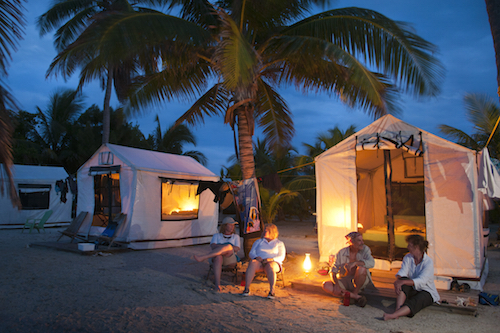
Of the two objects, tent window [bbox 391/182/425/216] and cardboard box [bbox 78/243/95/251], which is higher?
tent window [bbox 391/182/425/216]

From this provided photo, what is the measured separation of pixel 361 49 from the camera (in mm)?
5770

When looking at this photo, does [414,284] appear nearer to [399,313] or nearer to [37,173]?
[399,313]

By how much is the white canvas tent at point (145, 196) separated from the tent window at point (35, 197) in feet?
12.9

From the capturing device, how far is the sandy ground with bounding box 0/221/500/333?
3.33 m

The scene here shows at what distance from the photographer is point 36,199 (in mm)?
12969

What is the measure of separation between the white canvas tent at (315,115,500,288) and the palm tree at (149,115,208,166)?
524 inches

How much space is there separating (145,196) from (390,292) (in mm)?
6131

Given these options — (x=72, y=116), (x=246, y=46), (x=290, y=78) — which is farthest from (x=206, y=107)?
(x=72, y=116)

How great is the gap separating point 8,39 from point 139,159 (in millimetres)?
7585

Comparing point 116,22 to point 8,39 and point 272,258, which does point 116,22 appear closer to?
point 8,39

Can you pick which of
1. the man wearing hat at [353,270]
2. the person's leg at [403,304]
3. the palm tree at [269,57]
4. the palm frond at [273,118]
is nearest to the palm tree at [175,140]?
the palm tree at [269,57]

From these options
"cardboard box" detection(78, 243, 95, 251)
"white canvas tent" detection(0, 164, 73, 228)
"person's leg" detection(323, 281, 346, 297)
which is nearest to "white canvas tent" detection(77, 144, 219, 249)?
"cardboard box" detection(78, 243, 95, 251)

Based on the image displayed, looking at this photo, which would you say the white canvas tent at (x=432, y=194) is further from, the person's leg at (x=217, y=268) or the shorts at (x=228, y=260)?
the person's leg at (x=217, y=268)

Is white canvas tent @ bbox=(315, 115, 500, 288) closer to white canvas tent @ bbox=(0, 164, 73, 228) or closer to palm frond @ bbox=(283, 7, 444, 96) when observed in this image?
palm frond @ bbox=(283, 7, 444, 96)
